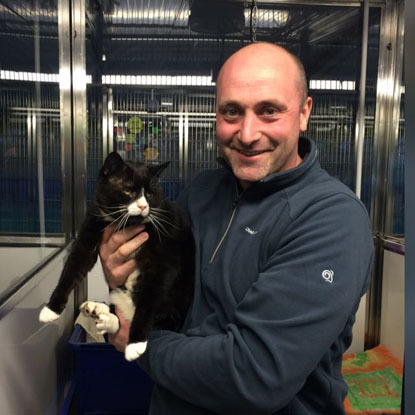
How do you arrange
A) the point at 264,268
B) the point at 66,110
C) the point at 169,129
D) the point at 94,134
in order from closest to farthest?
1. the point at 264,268
2. the point at 66,110
3. the point at 94,134
4. the point at 169,129

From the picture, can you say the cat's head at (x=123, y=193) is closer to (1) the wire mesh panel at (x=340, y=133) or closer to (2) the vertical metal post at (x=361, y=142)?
(1) the wire mesh panel at (x=340, y=133)

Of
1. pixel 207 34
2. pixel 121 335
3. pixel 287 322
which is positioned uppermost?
pixel 207 34

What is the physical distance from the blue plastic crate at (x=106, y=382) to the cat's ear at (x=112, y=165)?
4.09 ft

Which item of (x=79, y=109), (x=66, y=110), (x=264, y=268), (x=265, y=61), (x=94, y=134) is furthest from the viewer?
(x=94, y=134)

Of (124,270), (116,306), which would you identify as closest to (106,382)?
(116,306)

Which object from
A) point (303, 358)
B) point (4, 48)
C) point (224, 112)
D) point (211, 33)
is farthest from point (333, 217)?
point (211, 33)

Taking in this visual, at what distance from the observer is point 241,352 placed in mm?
865

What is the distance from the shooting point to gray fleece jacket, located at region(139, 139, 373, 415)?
85 cm

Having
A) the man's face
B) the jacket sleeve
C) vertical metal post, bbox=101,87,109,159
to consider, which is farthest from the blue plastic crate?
the man's face

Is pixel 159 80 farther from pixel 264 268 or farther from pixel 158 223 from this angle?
pixel 264 268

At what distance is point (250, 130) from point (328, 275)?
462 millimetres

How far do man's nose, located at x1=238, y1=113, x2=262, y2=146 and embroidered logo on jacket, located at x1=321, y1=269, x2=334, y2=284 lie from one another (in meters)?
0.43

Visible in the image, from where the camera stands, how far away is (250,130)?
3.57ft

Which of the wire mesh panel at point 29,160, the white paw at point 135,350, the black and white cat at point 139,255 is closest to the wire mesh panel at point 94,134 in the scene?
the wire mesh panel at point 29,160
